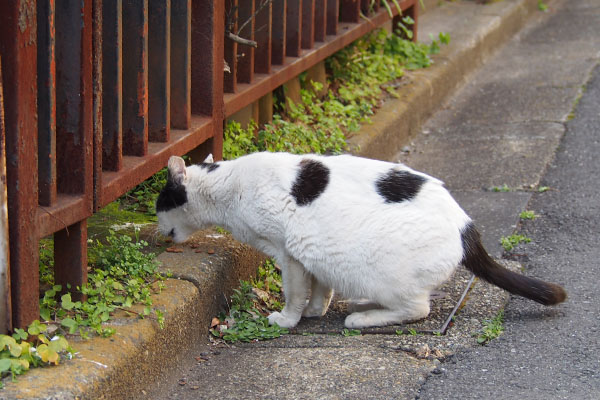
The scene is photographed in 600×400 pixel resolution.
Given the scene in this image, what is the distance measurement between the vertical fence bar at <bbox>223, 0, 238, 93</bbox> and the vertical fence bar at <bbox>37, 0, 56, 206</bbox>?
6.59 ft

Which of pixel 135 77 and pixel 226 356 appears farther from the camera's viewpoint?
pixel 135 77

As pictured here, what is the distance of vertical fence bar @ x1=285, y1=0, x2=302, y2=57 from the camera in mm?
5910

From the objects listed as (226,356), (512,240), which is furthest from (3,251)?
(512,240)

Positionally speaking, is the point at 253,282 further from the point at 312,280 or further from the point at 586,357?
the point at 586,357

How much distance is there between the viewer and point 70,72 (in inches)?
124

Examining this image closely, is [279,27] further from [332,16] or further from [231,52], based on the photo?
[332,16]

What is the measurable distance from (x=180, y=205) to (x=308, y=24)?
249cm

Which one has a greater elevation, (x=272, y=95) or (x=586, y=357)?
(x=272, y=95)

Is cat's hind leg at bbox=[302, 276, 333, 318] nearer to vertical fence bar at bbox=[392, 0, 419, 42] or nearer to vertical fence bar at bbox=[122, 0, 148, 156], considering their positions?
vertical fence bar at bbox=[122, 0, 148, 156]

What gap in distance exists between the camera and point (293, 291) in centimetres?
393

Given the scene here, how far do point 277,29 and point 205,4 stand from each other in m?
1.29

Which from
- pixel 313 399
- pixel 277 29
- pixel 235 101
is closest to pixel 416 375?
pixel 313 399

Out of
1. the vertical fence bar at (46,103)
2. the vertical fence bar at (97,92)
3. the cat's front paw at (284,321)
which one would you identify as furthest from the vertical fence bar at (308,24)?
the vertical fence bar at (46,103)

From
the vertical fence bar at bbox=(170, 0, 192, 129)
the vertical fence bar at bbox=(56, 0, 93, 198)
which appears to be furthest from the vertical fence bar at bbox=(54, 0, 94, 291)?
the vertical fence bar at bbox=(170, 0, 192, 129)
